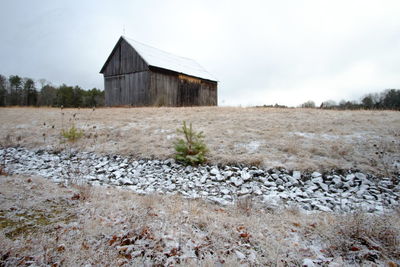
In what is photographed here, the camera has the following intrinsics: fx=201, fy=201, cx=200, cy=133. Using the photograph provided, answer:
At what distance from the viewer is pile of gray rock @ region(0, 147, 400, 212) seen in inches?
168

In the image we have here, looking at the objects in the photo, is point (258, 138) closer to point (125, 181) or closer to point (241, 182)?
point (241, 182)

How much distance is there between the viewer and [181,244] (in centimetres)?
254

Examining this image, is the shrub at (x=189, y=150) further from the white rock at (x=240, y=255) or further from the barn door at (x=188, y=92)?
the barn door at (x=188, y=92)

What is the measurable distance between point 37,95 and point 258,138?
57.6m

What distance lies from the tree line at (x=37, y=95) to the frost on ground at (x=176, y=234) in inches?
1816

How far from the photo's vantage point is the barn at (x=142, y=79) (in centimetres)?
1816

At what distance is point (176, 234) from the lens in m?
2.72

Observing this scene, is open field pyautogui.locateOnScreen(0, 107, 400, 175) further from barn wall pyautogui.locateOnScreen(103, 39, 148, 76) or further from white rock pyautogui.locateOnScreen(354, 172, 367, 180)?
barn wall pyautogui.locateOnScreen(103, 39, 148, 76)

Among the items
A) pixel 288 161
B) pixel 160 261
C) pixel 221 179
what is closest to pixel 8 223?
pixel 160 261

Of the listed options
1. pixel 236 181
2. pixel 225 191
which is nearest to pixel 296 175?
pixel 236 181

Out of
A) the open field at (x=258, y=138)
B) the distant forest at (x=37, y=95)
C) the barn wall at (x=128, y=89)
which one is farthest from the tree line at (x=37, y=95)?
the open field at (x=258, y=138)

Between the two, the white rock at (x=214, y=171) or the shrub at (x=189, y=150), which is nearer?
the white rock at (x=214, y=171)

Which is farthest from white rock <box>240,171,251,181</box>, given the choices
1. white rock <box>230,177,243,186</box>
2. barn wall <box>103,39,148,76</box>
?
barn wall <box>103,39,148,76</box>

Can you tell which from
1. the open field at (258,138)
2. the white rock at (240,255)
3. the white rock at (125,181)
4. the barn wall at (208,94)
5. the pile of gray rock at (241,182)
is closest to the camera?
the white rock at (240,255)
